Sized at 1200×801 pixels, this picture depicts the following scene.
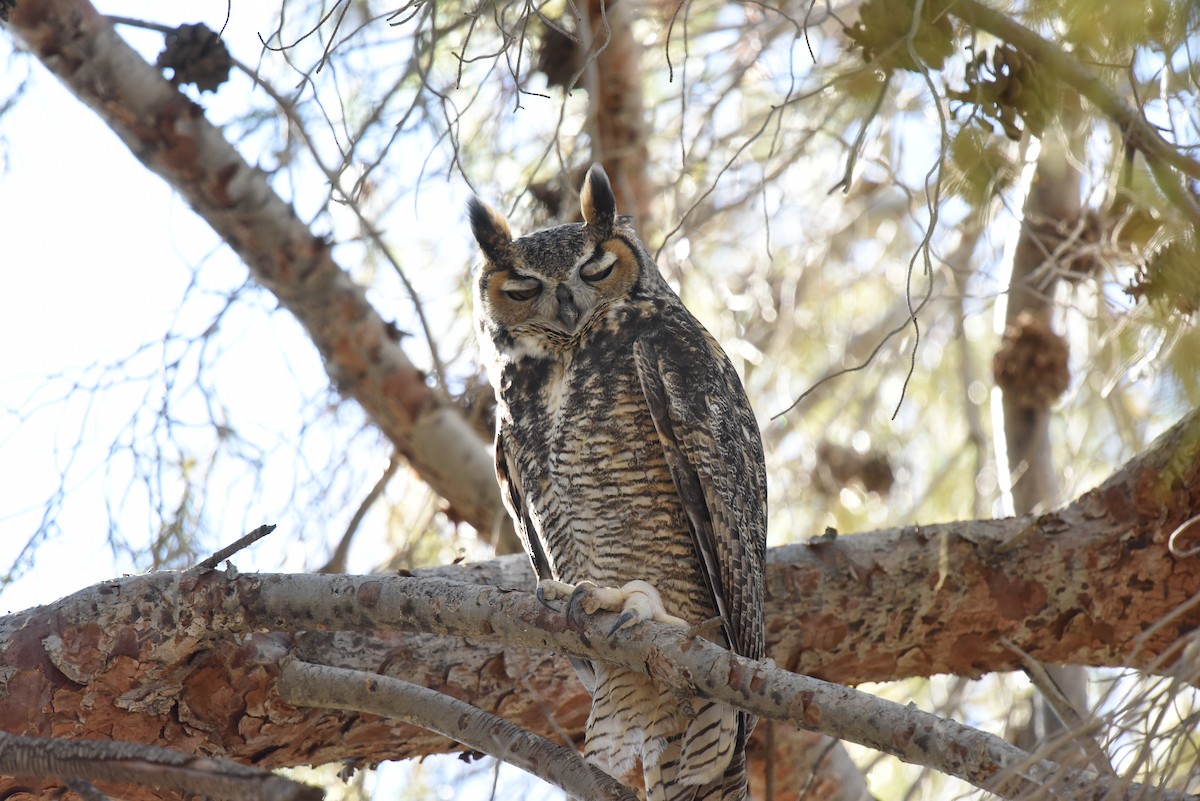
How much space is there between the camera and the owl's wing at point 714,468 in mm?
2244

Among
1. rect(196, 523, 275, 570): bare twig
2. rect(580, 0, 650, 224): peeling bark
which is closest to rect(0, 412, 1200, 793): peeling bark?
rect(196, 523, 275, 570): bare twig

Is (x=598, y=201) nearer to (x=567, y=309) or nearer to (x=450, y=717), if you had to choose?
(x=567, y=309)

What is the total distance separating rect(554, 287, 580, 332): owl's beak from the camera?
2.53 metres

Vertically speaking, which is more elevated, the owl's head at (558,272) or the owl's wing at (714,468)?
the owl's head at (558,272)

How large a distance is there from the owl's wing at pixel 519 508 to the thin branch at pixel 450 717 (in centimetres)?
69

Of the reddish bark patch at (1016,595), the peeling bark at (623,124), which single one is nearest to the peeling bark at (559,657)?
the reddish bark patch at (1016,595)

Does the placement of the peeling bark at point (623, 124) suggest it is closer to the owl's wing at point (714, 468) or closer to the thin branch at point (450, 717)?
the owl's wing at point (714, 468)

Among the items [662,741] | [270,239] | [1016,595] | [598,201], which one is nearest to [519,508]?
[662,741]

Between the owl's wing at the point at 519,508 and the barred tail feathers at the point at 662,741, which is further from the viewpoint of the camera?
the owl's wing at the point at 519,508

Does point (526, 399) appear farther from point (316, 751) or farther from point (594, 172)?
point (316, 751)

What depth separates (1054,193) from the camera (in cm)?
335

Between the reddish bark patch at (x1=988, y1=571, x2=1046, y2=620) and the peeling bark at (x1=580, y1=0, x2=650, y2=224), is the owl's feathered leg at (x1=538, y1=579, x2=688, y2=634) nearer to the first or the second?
the reddish bark patch at (x1=988, y1=571, x2=1046, y2=620)

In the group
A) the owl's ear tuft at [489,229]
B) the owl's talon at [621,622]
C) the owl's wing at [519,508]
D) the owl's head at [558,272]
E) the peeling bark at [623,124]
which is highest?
the peeling bark at [623,124]

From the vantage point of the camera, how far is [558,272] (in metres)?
2.61
